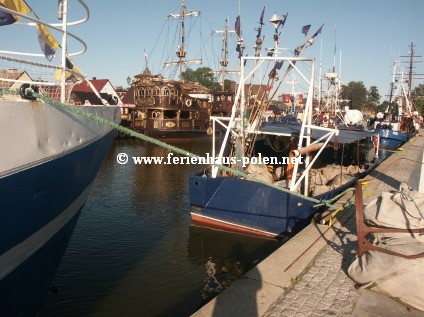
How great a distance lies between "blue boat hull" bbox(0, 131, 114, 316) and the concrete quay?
2.00m

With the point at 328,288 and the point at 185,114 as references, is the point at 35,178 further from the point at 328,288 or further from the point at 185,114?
the point at 185,114

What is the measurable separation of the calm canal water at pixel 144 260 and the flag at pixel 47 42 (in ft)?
14.1

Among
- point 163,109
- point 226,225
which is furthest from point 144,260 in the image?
point 163,109

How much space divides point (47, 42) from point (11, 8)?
2.27 ft

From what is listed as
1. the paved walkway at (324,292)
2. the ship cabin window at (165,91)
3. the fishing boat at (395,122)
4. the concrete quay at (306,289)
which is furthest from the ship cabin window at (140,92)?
the paved walkway at (324,292)

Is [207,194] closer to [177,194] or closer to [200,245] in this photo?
[200,245]

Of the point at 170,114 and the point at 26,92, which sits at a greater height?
the point at 170,114

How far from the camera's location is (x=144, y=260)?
7.95m

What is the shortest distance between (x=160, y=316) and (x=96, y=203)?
704 centimetres

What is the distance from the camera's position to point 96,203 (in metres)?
12.0

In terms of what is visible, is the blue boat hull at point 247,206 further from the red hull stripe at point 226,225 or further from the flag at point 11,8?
the flag at point 11,8

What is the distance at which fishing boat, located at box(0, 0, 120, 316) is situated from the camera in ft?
10.3

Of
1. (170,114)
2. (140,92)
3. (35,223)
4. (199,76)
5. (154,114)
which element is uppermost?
(199,76)

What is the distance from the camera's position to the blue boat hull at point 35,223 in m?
3.19
